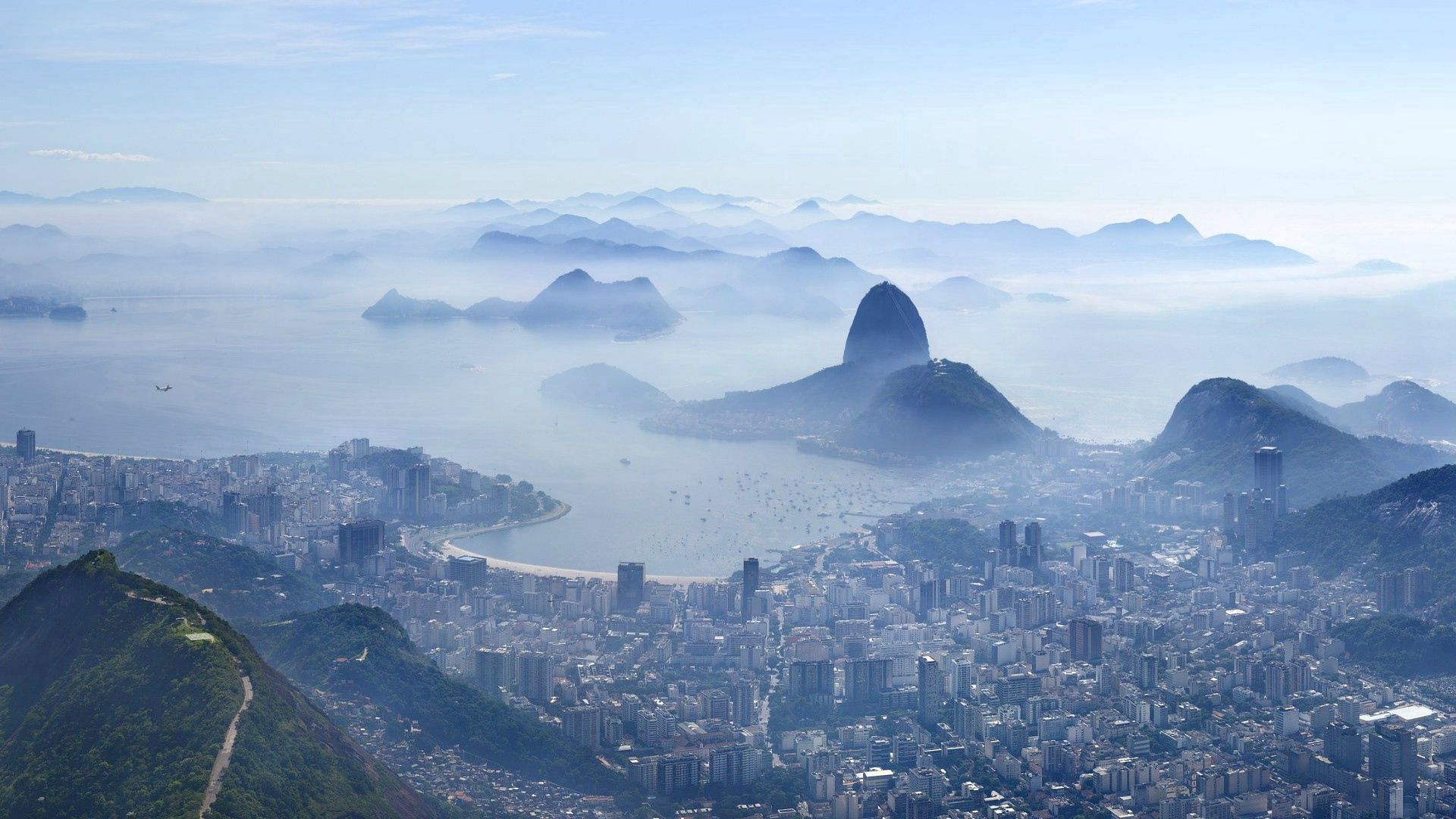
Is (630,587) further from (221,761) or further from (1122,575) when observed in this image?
(221,761)

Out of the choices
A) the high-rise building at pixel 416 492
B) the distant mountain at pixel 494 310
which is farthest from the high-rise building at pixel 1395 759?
the distant mountain at pixel 494 310

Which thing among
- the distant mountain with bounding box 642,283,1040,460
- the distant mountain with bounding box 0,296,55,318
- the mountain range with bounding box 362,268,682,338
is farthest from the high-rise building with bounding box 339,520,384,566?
the distant mountain with bounding box 0,296,55,318

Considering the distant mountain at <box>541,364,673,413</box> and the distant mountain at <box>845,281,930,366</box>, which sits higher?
the distant mountain at <box>845,281,930,366</box>

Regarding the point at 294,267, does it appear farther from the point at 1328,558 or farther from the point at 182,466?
the point at 1328,558

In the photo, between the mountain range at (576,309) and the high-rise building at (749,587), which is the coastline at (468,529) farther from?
the mountain range at (576,309)

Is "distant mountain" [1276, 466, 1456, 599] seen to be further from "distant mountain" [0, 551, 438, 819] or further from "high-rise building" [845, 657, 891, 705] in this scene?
"distant mountain" [0, 551, 438, 819]

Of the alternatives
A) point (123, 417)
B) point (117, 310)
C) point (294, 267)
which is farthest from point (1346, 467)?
point (294, 267)

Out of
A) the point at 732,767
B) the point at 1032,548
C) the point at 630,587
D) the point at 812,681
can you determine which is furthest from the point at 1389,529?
the point at 732,767
